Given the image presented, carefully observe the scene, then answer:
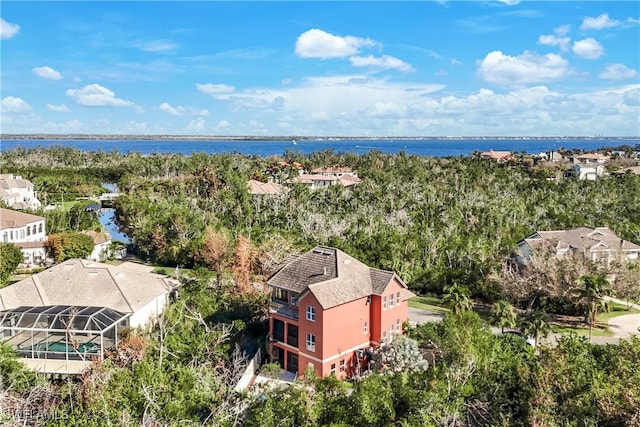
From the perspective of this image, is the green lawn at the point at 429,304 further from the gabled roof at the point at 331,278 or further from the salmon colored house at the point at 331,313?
the gabled roof at the point at 331,278

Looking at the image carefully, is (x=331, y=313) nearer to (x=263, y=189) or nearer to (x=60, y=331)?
(x=60, y=331)

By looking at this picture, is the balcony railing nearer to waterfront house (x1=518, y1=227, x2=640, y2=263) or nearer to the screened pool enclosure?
the screened pool enclosure

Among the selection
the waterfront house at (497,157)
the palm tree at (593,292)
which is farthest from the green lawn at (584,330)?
the waterfront house at (497,157)

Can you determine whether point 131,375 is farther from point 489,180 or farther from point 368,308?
point 489,180

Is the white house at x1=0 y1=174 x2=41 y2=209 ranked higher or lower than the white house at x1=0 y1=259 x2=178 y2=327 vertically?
higher

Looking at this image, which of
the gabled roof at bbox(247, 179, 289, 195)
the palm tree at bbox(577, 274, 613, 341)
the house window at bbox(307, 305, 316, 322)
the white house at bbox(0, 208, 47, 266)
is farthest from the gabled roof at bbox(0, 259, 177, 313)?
the gabled roof at bbox(247, 179, 289, 195)

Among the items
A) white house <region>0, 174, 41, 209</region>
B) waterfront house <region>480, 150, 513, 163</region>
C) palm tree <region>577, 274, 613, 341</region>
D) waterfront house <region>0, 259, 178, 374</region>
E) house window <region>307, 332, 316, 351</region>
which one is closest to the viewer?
waterfront house <region>0, 259, 178, 374</region>
